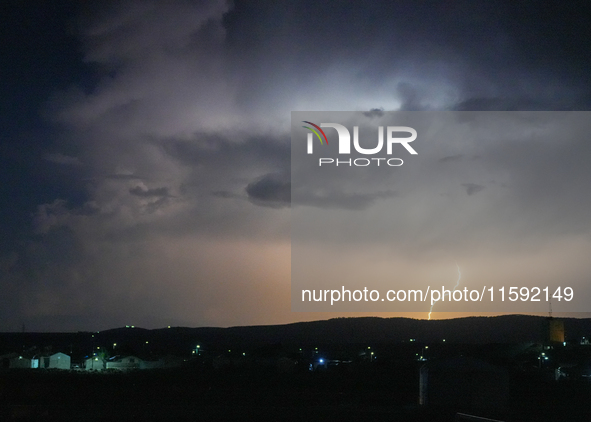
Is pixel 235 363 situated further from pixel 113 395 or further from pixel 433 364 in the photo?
pixel 433 364

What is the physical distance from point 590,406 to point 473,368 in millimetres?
7049

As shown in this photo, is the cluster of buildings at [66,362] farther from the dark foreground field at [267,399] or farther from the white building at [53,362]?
the dark foreground field at [267,399]

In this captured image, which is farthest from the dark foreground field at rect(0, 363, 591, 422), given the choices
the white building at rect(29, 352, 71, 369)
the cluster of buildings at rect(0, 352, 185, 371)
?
the white building at rect(29, 352, 71, 369)

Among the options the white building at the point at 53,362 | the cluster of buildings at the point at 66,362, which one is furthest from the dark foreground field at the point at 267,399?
the white building at the point at 53,362

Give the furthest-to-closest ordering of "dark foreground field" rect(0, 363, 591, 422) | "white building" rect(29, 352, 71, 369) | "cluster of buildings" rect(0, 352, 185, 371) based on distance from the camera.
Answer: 1. "white building" rect(29, 352, 71, 369)
2. "cluster of buildings" rect(0, 352, 185, 371)
3. "dark foreground field" rect(0, 363, 591, 422)

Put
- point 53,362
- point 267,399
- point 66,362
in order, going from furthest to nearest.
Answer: point 53,362 < point 66,362 < point 267,399

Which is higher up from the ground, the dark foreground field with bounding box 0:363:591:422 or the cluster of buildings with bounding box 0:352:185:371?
the dark foreground field with bounding box 0:363:591:422

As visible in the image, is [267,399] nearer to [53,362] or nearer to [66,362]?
[66,362]

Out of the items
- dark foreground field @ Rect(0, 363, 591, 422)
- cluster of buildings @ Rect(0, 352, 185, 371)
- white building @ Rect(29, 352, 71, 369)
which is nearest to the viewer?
dark foreground field @ Rect(0, 363, 591, 422)

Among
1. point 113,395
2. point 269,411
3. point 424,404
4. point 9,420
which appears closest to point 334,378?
point 113,395

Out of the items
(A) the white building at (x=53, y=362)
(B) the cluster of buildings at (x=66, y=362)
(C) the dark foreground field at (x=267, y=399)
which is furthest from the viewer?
(A) the white building at (x=53, y=362)

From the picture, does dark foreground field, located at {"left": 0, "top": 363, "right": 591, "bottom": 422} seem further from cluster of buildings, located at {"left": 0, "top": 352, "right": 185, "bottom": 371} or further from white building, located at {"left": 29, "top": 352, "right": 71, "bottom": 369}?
white building, located at {"left": 29, "top": 352, "right": 71, "bottom": 369}

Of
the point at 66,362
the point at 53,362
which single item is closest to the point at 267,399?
the point at 66,362

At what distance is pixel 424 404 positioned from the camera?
2084 centimetres
